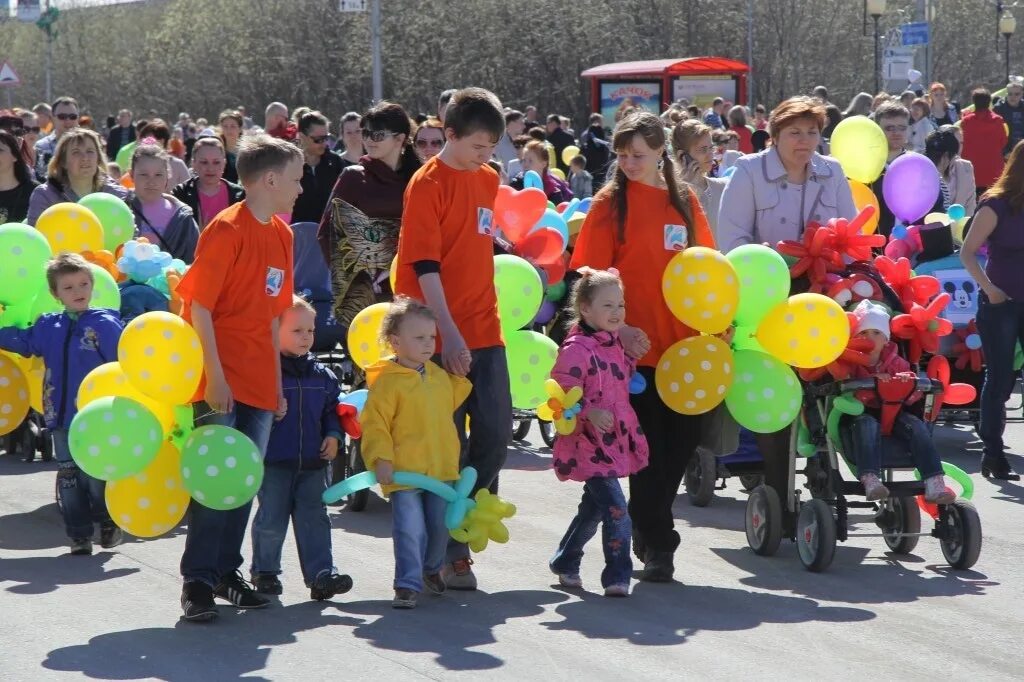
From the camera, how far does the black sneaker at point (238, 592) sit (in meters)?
6.32

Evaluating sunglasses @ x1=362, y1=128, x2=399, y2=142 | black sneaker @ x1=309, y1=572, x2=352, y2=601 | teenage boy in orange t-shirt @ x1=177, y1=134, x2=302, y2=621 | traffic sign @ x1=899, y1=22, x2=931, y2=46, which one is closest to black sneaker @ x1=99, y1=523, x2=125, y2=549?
teenage boy in orange t-shirt @ x1=177, y1=134, x2=302, y2=621

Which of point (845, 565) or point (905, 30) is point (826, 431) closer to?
point (845, 565)

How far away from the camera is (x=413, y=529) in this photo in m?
6.22

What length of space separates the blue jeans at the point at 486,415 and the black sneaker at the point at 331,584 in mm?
662

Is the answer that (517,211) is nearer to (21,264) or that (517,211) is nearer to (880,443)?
(880,443)

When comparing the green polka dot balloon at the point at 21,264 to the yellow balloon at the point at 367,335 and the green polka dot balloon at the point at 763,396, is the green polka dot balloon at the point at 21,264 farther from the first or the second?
the green polka dot balloon at the point at 763,396

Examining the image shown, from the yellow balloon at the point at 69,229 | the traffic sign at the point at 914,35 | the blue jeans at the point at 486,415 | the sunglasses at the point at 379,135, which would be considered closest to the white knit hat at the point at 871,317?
the blue jeans at the point at 486,415

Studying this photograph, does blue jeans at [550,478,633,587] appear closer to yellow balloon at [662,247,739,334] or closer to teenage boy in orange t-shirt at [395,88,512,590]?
teenage boy in orange t-shirt at [395,88,512,590]

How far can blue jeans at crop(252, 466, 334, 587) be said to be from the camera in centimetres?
641

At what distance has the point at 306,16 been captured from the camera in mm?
51281

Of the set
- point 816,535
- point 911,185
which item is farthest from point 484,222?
point 911,185

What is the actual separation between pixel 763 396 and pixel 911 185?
3059 mm

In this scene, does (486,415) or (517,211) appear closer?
(486,415)

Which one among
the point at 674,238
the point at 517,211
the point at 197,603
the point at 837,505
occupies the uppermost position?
the point at 517,211
